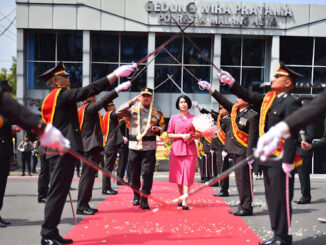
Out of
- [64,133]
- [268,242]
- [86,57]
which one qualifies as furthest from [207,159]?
[86,57]

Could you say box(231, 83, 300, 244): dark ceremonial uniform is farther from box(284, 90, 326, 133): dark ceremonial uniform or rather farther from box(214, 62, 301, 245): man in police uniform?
box(284, 90, 326, 133): dark ceremonial uniform

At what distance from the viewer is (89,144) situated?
244 inches

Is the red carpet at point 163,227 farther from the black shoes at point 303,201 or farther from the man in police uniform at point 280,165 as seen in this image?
the black shoes at point 303,201

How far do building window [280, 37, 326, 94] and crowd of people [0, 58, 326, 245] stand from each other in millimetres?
10763

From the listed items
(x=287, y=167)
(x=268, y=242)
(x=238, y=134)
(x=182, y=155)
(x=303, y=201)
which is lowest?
(x=303, y=201)

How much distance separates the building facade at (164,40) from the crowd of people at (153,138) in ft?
29.5

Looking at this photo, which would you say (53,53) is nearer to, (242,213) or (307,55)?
(307,55)

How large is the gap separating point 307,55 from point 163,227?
15.2 meters

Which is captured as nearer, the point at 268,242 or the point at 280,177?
the point at 280,177

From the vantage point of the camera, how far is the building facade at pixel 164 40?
16734mm

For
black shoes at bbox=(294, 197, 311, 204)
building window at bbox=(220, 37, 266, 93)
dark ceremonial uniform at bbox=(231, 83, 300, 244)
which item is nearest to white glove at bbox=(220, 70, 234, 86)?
dark ceremonial uniform at bbox=(231, 83, 300, 244)

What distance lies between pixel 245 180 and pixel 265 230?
1090 millimetres

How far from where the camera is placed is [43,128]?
317 cm

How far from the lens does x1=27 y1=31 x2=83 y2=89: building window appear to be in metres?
17.4
